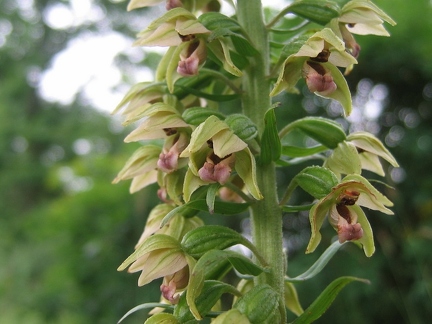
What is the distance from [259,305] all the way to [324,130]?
0.68 m

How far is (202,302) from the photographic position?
5.15ft

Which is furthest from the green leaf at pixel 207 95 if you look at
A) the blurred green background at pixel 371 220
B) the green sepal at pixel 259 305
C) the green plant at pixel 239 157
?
the blurred green background at pixel 371 220

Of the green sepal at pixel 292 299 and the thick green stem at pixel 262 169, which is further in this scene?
the green sepal at pixel 292 299

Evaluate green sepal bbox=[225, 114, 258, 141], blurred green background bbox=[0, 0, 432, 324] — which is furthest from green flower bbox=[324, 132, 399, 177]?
blurred green background bbox=[0, 0, 432, 324]

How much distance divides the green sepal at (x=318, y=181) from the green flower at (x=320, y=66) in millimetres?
208

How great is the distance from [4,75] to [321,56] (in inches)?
672

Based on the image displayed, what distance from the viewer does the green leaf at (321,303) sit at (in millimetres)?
1651

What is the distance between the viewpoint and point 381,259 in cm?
469

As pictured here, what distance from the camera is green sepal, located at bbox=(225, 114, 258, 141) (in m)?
1.61

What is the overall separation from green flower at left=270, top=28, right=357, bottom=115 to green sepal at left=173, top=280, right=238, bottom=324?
2.00 ft

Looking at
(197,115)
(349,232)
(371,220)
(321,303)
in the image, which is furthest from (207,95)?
(371,220)

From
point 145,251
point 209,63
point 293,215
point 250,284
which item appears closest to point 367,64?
point 293,215

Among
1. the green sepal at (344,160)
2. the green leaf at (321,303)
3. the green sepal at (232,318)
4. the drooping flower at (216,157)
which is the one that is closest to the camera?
the green sepal at (232,318)

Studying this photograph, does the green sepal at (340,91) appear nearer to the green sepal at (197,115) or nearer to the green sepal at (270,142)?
the green sepal at (270,142)
